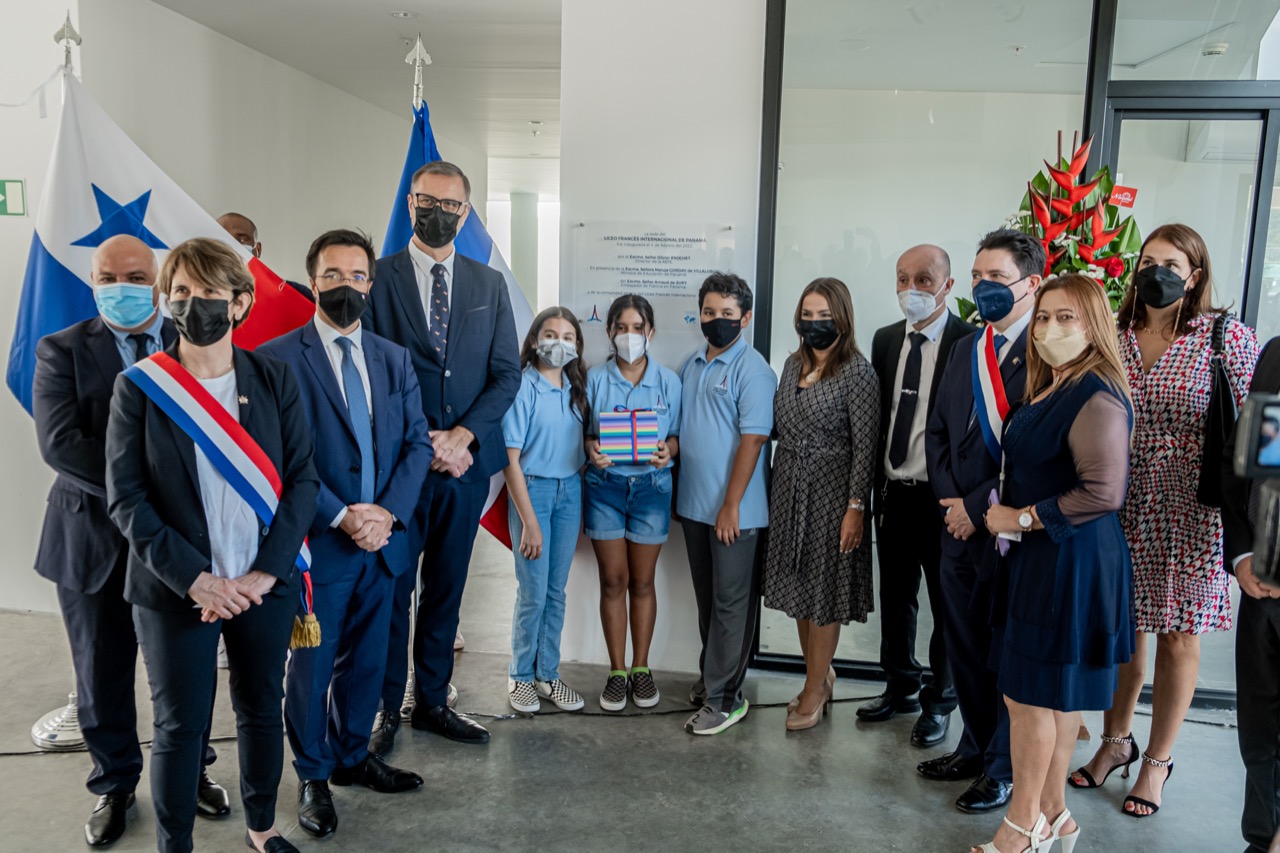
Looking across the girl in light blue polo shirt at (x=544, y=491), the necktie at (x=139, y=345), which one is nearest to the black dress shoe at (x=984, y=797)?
the girl in light blue polo shirt at (x=544, y=491)

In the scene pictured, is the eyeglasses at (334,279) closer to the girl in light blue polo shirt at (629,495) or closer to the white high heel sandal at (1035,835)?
the girl in light blue polo shirt at (629,495)

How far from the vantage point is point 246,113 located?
6082 mm

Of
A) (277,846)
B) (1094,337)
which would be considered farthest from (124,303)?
(1094,337)

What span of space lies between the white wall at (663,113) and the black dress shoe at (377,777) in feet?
6.61

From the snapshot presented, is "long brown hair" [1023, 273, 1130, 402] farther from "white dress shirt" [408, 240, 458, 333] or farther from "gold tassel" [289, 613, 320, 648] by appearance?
"gold tassel" [289, 613, 320, 648]

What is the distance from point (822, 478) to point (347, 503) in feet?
5.13

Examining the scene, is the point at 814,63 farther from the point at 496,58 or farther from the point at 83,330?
the point at 496,58

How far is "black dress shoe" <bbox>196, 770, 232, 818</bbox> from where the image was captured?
2.79m

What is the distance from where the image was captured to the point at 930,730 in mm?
3373

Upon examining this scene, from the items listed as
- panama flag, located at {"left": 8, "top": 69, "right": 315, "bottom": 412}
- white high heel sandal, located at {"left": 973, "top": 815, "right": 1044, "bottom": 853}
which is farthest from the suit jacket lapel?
white high heel sandal, located at {"left": 973, "top": 815, "right": 1044, "bottom": 853}

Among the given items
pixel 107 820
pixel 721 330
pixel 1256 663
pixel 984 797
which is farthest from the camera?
pixel 721 330

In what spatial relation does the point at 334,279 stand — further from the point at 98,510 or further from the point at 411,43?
the point at 411,43

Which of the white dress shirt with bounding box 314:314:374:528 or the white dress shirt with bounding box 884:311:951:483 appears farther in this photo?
the white dress shirt with bounding box 884:311:951:483

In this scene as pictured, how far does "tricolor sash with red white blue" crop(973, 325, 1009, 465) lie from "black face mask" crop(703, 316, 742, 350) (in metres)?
0.88
